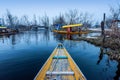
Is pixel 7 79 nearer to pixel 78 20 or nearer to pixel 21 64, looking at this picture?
pixel 21 64

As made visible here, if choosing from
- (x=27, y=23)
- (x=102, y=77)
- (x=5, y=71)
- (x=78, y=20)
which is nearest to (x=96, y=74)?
(x=102, y=77)

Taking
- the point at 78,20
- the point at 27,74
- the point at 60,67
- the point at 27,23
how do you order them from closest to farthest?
1. the point at 60,67
2. the point at 27,74
3. the point at 78,20
4. the point at 27,23

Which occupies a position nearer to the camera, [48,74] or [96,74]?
[48,74]

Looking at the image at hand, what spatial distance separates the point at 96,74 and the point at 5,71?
6.45m

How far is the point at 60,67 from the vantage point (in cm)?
913

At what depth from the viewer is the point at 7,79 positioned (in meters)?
9.30

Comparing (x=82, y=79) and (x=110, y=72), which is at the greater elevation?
(x=82, y=79)

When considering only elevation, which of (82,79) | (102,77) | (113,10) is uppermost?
(113,10)

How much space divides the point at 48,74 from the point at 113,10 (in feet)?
87.8

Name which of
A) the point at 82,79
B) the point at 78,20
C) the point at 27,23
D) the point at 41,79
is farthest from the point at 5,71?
the point at 27,23

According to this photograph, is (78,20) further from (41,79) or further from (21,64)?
(41,79)

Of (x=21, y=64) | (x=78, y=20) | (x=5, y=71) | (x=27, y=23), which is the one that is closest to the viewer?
(x=5, y=71)

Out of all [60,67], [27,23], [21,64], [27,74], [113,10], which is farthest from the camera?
[27,23]

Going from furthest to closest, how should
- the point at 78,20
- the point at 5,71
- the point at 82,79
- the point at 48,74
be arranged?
the point at 78,20, the point at 5,71, the point at 48,74, the point at 82,79
